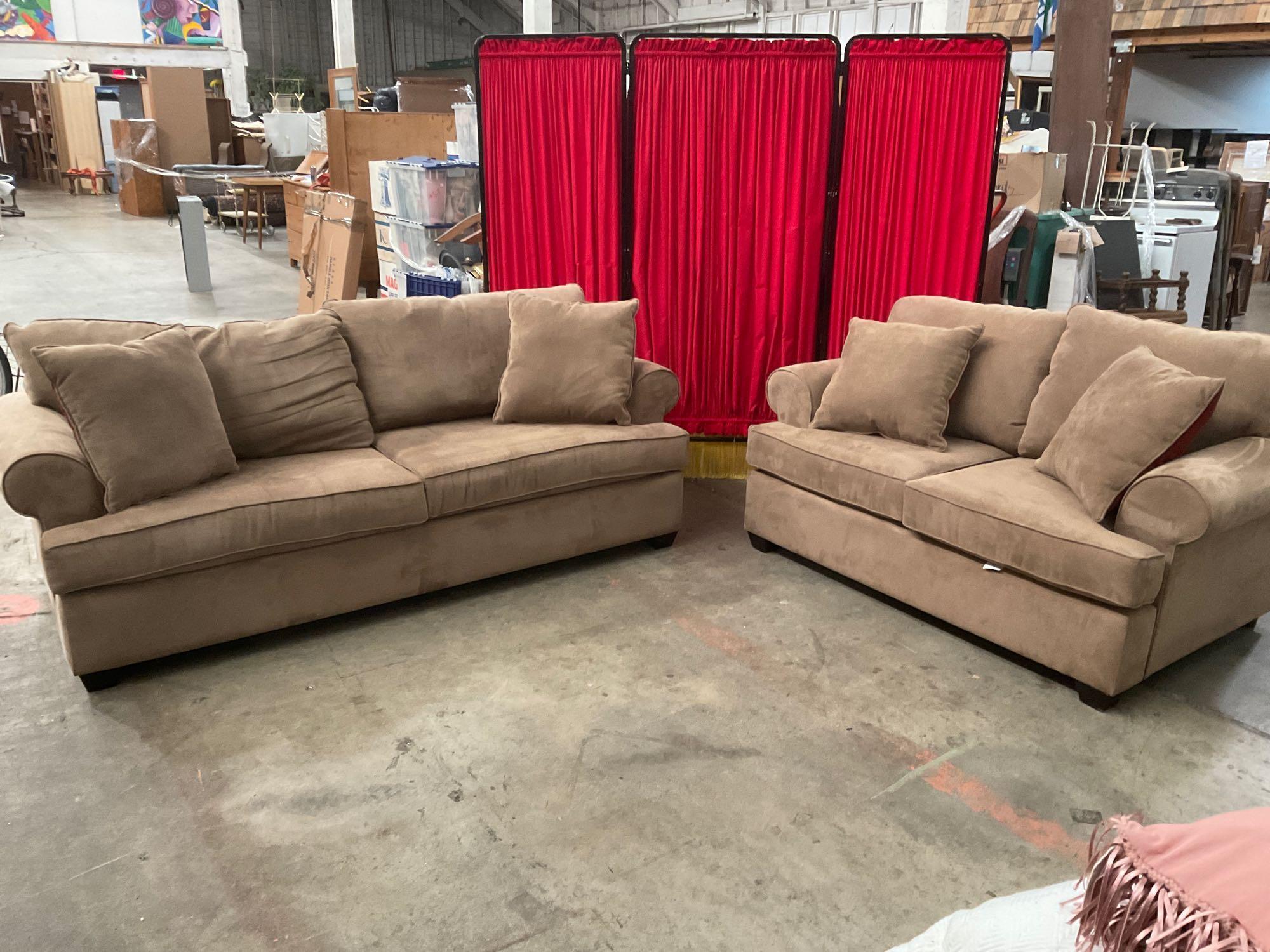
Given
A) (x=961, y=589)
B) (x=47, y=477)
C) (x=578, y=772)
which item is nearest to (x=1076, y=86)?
(x=961, y=589)

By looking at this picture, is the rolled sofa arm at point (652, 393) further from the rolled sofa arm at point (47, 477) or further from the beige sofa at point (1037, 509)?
the rolled sofa arm at point (47, 477)

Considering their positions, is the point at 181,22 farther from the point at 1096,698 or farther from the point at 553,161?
the point at 1096,698

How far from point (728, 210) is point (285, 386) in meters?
1.96

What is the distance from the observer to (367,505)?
3.00 metres

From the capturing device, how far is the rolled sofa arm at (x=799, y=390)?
3695 mm

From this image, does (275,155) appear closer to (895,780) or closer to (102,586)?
(102,586)

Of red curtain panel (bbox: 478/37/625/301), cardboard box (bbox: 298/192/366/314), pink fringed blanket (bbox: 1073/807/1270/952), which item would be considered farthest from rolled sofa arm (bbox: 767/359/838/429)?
cardboard box (bbox: 298/192/366/314)

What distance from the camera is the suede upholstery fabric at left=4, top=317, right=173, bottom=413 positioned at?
2938 mm

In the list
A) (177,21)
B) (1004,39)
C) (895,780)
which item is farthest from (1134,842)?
(177,21)

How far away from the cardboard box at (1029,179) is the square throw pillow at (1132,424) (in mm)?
2718

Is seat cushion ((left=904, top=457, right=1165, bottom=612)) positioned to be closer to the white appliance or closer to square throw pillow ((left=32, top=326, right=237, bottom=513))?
square throw pillow ((left=32, top=326, right=237, bottom=513))

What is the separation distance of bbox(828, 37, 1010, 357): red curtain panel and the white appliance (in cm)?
264

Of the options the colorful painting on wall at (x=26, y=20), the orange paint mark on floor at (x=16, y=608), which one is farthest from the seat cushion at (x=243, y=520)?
the colorful painting on wall at (x=26, y=20)

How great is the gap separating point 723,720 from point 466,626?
3.05 ft
